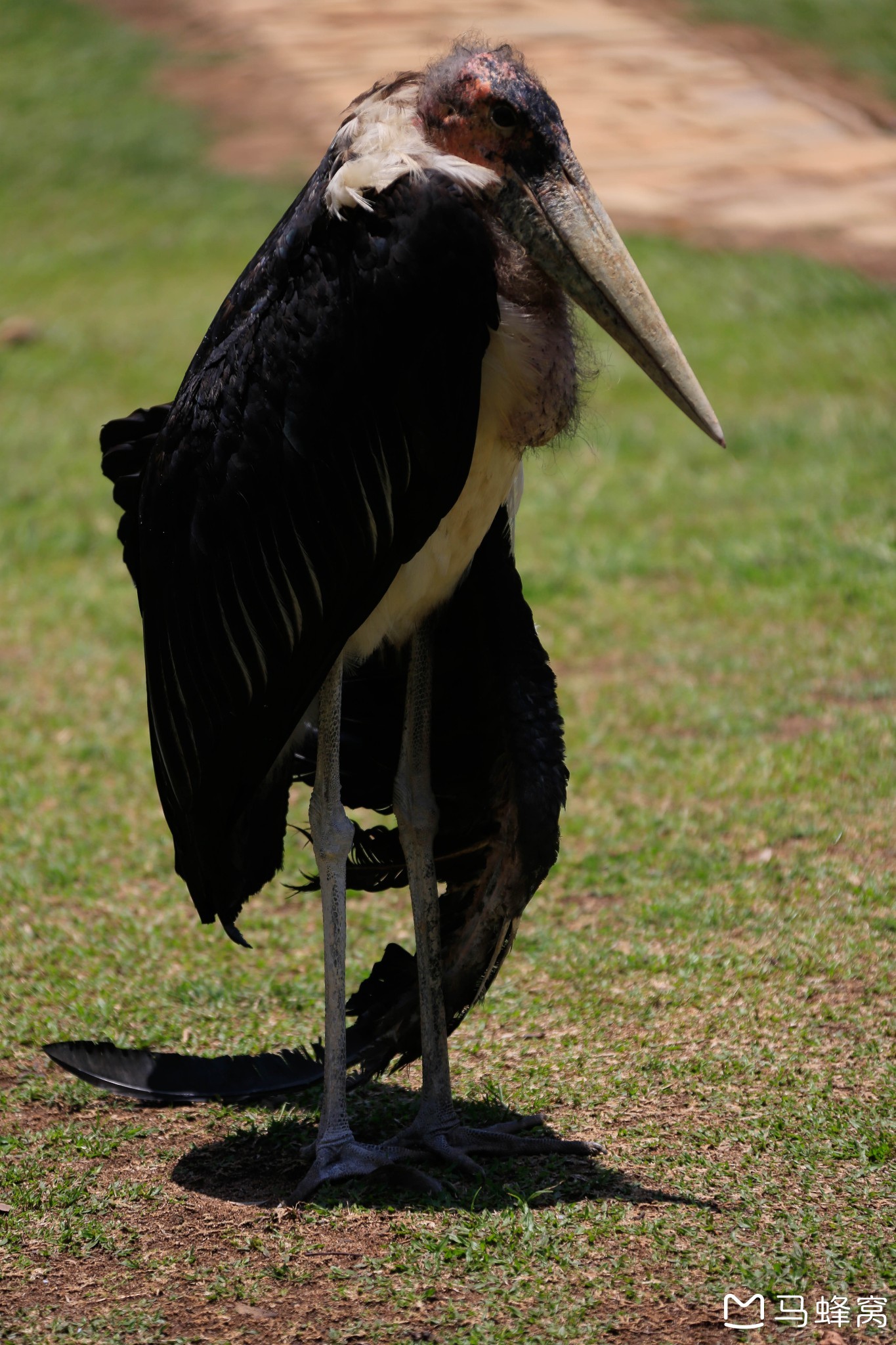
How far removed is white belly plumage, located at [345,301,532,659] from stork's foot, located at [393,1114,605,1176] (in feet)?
3.25

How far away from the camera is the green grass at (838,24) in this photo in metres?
13.7

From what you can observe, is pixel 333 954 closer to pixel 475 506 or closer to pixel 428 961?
pixel 428 961

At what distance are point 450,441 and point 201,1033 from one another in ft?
5.80

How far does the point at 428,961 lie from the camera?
3350 millimetres

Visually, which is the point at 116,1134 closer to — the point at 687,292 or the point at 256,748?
the point at 256,748

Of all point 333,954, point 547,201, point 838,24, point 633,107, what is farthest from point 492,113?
point 838,24

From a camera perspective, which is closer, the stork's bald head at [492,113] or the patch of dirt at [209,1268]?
the patch of dirt at [209,1268]

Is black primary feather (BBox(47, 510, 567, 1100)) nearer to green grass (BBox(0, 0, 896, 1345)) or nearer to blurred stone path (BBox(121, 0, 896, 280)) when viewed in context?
green grass (BBox(0, 0, 896, 1345))

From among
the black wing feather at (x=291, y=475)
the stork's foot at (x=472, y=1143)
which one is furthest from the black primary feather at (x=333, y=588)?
the stork's foot at (x=472, y=1143)

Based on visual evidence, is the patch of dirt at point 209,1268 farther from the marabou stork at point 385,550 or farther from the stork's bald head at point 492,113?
the stork's bald head at point 492,113

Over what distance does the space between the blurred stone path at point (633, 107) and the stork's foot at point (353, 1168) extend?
8.54m

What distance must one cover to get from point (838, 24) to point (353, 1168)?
13797mm

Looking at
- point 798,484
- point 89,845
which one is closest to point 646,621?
point 798,484

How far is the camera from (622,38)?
1501cm
